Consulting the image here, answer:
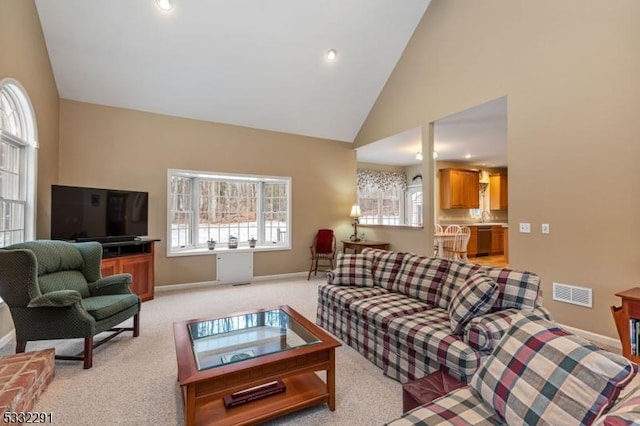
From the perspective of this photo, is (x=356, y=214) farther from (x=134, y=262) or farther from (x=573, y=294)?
(x=134, y=262)

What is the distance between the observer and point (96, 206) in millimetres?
4129

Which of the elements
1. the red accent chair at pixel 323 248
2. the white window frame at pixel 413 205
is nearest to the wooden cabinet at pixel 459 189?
the white window frame at pixel 413 205

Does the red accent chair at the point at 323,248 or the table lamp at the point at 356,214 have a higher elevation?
the table lamp at the point at 356,214

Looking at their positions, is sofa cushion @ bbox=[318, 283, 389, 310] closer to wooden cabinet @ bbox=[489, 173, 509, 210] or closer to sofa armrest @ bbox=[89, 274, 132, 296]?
sofa armrest @ bbox=[89, 274, 132, 296]

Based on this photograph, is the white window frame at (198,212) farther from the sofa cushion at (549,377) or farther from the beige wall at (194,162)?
the sofa cushion at (549,377)

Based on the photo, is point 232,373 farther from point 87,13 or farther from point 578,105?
point 87,13

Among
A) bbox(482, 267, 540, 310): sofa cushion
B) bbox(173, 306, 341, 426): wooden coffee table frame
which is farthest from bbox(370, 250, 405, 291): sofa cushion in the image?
bbox(173, 306, 341, 426): wooden coffee table frame

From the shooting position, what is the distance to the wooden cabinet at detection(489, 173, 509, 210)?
8.89 m

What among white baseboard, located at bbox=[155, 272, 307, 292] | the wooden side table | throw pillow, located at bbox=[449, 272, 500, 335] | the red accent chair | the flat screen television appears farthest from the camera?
the red accent chair

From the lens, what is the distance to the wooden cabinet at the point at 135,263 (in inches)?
158

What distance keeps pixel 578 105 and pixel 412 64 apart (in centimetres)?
266

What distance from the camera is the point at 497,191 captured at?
893 cm

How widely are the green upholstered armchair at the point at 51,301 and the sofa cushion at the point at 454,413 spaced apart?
2.58 meters

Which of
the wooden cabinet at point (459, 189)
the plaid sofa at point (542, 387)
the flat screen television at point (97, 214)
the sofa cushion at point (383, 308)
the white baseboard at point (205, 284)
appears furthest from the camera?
the wooden cabinet at point (459, 189)
